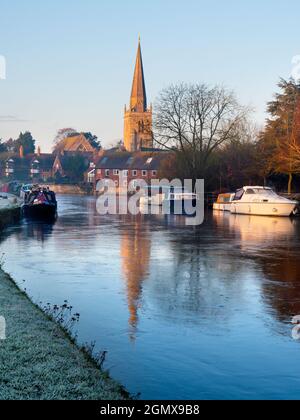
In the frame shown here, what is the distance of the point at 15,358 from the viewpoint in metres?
7.58

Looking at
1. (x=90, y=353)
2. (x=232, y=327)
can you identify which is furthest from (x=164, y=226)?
(x=90, y=353)

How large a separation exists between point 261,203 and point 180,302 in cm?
3255

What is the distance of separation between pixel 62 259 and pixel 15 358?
11.7m

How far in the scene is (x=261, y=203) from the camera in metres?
44.4

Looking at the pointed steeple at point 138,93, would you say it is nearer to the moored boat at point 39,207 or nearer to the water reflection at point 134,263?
the moored boat at point 39,207

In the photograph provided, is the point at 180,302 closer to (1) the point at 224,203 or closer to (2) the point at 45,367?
(2) the point at 45,367

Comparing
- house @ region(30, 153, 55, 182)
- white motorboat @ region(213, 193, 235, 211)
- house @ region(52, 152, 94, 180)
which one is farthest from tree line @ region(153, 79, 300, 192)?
house @ region(30, 153, 55, 182)

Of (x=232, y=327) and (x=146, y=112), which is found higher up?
(x=146, y=112)

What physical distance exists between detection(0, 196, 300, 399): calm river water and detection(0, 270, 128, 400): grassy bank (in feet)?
1.93

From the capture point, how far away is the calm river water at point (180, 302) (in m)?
8.03

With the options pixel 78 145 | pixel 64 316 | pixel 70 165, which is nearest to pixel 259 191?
pixel 64 316

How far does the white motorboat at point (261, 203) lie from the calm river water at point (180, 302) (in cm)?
1706

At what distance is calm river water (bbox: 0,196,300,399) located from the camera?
8.03m
